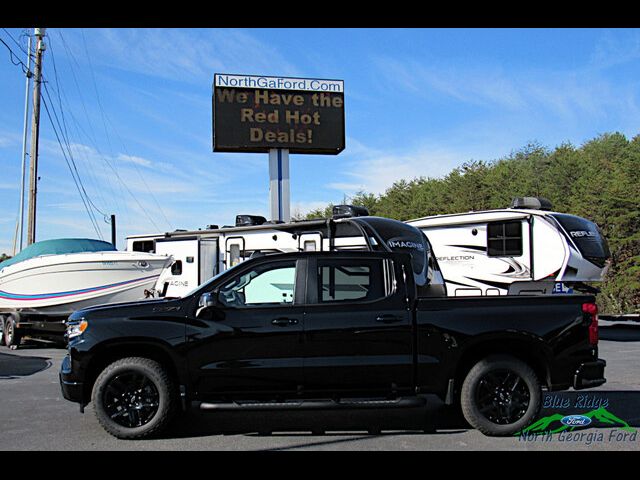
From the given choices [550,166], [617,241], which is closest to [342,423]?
[617,241]

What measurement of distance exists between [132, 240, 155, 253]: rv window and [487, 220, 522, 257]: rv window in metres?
9.97

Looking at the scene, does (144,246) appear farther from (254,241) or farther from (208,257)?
(254,241)

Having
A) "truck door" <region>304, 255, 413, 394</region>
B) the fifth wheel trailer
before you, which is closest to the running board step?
"truck door" <region>304, 255, 413, 394</region>

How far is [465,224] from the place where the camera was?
16656mm

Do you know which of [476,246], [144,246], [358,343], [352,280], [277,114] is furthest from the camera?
[277,114]

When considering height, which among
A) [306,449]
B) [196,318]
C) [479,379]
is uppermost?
[196,318]

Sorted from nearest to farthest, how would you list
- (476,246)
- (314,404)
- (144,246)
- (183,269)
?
(314,404) → (476,246) → (183,269) → (144,246)

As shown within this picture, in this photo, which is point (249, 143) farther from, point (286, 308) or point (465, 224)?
point (286, 308)

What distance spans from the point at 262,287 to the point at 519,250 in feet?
33.5

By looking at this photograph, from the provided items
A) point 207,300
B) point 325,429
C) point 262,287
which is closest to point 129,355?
point 207,300

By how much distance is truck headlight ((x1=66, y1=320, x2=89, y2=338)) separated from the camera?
265 inches

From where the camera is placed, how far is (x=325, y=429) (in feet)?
23.3

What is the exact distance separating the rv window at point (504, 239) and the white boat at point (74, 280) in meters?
8.37
